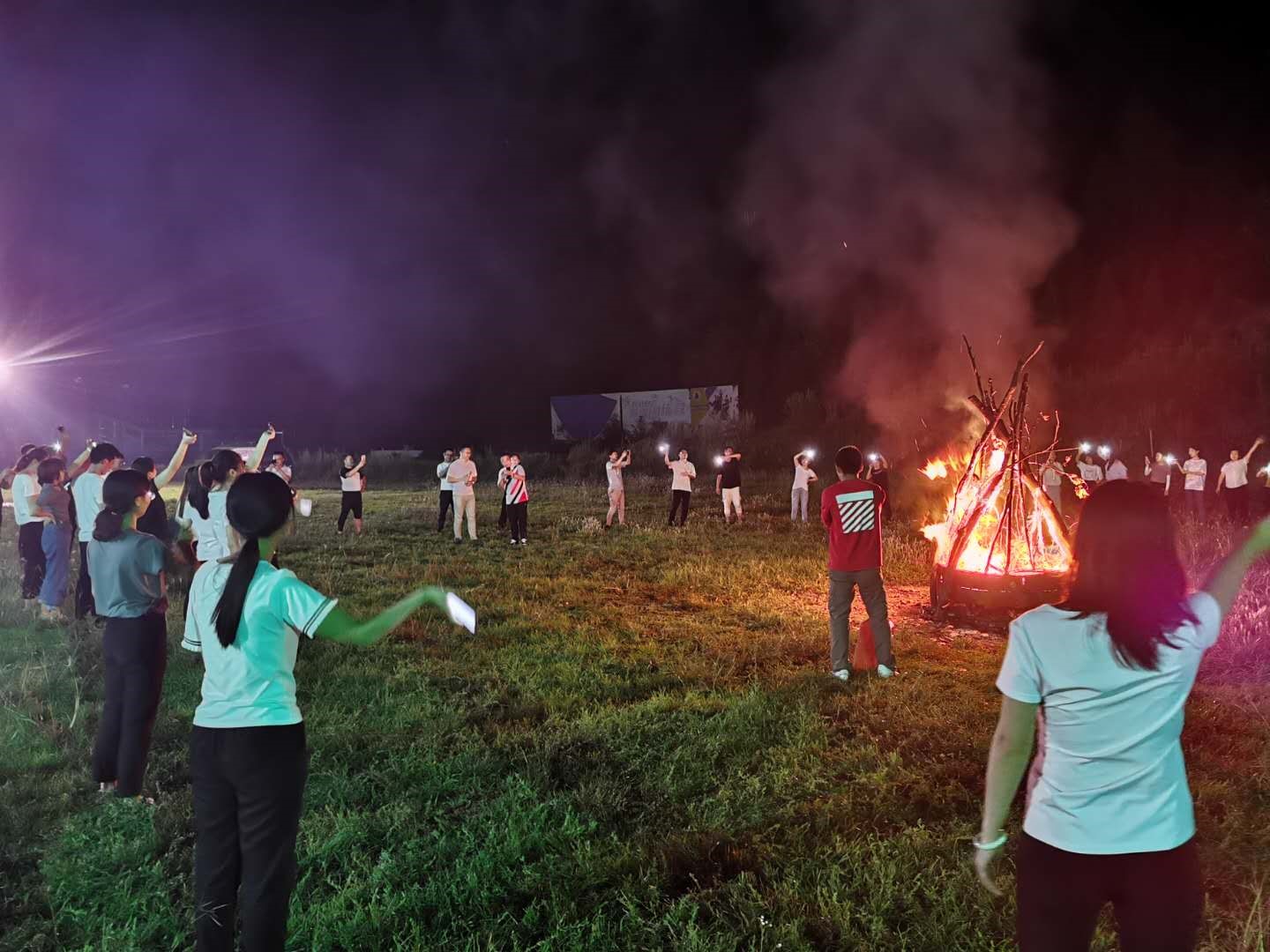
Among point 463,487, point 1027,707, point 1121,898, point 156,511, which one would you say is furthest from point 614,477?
point 1121,898

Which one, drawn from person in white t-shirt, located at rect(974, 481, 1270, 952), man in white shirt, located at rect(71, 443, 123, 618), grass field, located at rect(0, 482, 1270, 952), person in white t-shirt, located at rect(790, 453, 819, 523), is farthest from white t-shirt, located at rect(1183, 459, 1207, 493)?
man in white shirt, located at rect(71, 443, 123, 618)

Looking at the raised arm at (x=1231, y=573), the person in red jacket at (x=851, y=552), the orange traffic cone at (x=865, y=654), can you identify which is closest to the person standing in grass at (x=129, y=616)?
the person in red jacket at (x=851, y=552)

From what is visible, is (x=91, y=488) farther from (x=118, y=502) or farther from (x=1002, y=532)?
(x=1002, y=532)

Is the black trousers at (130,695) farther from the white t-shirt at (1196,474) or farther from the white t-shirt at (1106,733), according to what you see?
the white t-shirt at (1196,474)

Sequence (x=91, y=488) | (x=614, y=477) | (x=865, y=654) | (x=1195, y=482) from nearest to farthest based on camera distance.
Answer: (x=865, y=654), (x=91, y=488), (x=1195, y=482), (x=614, y=477)

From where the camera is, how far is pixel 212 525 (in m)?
7.01

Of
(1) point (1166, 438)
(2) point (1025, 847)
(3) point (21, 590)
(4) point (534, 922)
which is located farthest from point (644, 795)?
(1) point (1166, 438)

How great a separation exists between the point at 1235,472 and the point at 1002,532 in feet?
30.5

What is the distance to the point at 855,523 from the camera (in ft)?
20.3

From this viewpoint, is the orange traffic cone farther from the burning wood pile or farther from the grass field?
the burning wood pile

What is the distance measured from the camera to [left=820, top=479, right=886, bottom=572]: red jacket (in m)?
6.18

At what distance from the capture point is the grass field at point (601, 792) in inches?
135

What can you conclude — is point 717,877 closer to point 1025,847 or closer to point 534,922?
point 534,922

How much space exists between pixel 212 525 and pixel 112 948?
4.35m
